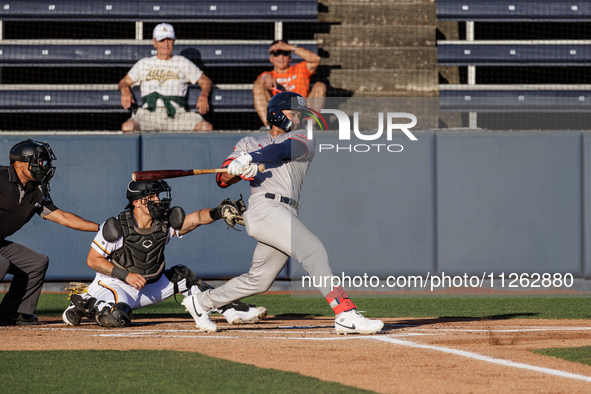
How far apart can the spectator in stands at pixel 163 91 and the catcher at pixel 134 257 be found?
423 cm

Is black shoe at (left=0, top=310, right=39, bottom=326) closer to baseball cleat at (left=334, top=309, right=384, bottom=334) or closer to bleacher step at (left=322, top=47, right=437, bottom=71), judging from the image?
baseball cleat at (left=334, top=309, right=384, bottom=334)

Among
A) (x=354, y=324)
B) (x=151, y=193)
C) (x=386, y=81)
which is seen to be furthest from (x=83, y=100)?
(x=354, y=324)

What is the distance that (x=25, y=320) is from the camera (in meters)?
6.27

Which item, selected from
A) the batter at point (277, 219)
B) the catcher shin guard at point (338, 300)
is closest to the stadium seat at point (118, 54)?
the batter at point (277, 219)

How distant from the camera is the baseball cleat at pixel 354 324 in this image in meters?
5.03

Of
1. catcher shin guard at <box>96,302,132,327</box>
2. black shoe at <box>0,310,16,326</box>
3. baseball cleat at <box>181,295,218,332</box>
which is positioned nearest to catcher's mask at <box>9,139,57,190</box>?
black shoe at <box>0,310,16,326</box>

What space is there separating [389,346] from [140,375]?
1637 millimetres

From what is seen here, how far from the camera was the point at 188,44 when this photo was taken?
1156 centimetres

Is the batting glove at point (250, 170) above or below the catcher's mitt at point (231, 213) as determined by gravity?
above

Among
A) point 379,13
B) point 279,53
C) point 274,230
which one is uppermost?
point 379,13

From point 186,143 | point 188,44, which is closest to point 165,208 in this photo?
point 186,143

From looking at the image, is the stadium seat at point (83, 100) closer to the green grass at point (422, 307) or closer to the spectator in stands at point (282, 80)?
the spectator in stands at point (282, 80)

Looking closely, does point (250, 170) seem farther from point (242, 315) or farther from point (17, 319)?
point (17, 319)

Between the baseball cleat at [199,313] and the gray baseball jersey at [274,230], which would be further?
the baseball cleat at [199,313]
